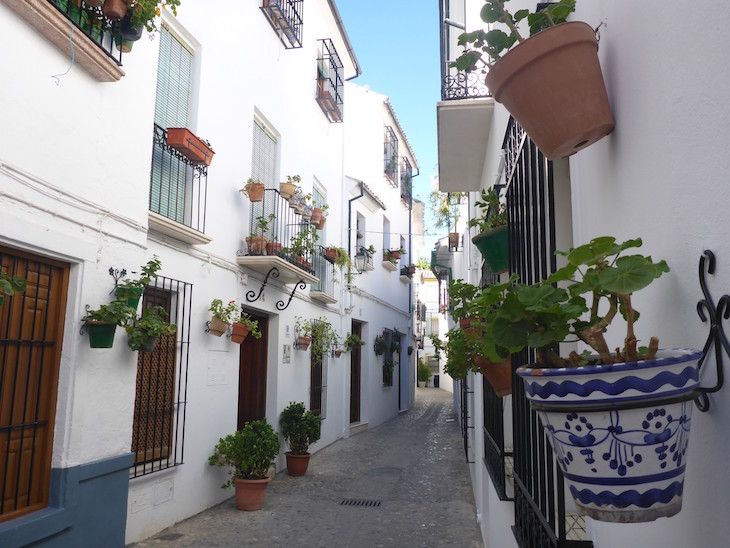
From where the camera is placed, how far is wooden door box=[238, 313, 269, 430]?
913 centimetres

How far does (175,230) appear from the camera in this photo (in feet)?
20.4

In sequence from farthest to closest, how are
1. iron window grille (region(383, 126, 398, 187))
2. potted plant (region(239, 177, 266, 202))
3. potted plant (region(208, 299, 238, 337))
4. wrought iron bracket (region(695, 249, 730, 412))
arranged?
1. iron window grille (region(383, 126, 398, 187))
2. potted plant (region(239, 177, 266, 202))
3. potted plant (region(208, 299, 238, 337))
4. wrought iron bracket (region(695, 249, 730, 412))

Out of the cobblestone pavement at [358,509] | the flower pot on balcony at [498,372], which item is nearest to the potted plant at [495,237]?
the flower pot on balcony at [498,372]

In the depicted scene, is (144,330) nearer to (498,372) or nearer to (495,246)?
(495,246)

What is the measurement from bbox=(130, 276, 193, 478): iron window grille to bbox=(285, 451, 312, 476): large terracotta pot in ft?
10.0

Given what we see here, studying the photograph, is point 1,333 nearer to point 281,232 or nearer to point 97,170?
point 97,170

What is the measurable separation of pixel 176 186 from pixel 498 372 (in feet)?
15.6

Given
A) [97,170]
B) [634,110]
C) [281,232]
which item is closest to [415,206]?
[281,232]

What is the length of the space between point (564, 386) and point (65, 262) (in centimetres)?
420

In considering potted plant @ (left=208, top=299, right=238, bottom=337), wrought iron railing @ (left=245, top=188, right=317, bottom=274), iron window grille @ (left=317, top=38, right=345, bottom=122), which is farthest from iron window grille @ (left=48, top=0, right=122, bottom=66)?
iron window grille @ (left=317, top=38, right=345, bottom=122)

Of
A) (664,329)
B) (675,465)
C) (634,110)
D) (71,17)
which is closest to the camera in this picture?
(675,465)

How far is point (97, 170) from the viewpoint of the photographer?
4.66m

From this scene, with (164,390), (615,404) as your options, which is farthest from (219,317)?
(615,404)

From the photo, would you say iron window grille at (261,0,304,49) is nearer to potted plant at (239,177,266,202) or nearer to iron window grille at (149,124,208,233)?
potted plant at (239,177,266,202)
